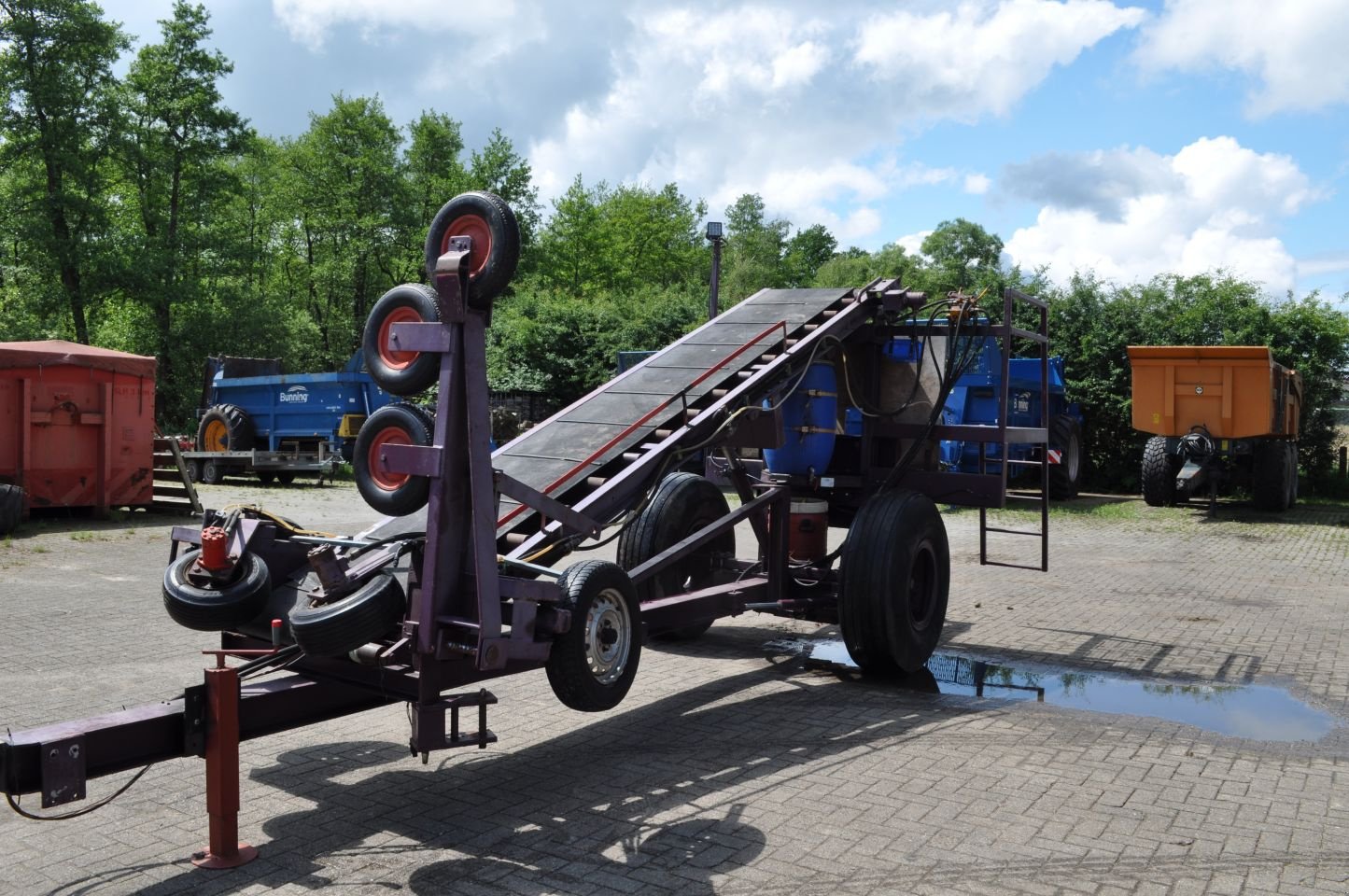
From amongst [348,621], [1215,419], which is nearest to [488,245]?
[348,621]

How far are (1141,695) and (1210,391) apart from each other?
12.6 m

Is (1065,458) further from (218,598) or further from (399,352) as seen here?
(218,598)

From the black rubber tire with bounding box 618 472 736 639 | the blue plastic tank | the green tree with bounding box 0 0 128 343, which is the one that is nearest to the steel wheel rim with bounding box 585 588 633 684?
the black rubber tire with bounding box 618 472 736 639

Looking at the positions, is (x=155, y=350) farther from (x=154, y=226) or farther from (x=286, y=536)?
(x=286, y=536)

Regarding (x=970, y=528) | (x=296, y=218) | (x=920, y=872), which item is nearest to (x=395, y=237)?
(x=296, y=218)

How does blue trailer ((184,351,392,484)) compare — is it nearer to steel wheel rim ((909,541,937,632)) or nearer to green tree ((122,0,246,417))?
green tree ((122,0,246,417))

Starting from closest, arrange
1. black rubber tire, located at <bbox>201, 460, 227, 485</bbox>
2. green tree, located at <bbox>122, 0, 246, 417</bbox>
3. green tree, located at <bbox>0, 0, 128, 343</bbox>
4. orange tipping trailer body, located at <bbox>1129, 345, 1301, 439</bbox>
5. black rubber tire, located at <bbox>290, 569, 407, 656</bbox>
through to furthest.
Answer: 1. black rubber tire, located at <bbox>290, 569, 407, 656</bbox>
2. orange tipping trailer body, located at <bbox>1129, 345, 1301, 439</bbox>
3. black rubber tire, located at <bbox>201, 460, 227, 485</bbox>
4. green tree, located at <bbox>0, 0, 128, 343</bbox>
5. green tree, located at <bbox>122, 0, 246, 417</bbox>

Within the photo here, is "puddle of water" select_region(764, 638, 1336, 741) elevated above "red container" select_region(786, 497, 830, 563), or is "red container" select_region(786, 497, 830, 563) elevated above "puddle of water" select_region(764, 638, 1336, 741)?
"red container" select_region(786, 497, 830, 563)

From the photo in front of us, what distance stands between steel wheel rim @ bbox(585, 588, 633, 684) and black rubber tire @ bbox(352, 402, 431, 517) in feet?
3.04

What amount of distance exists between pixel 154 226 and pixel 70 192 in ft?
15.8

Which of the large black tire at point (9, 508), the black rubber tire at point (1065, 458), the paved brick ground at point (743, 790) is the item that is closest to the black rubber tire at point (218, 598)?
the paved brick ground at point (743, 790)

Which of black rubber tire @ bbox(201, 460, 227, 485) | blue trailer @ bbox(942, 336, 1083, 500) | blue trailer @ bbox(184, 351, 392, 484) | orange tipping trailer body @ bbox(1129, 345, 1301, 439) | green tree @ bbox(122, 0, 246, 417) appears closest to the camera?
blue trailer @ bbox(942, 336, 1083, 500)

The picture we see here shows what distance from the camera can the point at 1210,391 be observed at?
1875 cm

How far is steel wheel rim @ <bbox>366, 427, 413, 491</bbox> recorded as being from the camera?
5.07 metres
